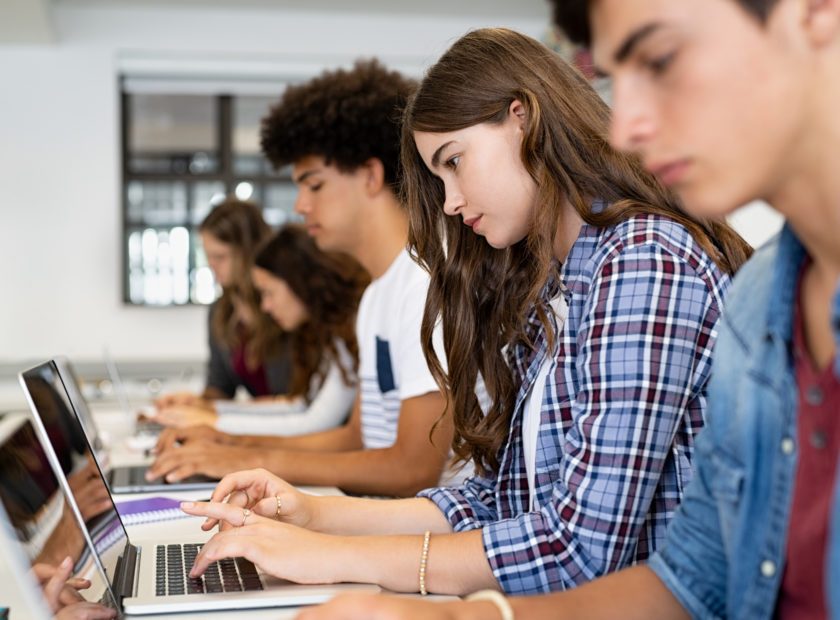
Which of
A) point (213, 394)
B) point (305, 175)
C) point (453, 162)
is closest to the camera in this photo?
point (453, 162)

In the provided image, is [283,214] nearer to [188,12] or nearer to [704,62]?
[188,12]

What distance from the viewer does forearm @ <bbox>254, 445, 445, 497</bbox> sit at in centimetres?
191

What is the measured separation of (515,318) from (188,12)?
492 cm

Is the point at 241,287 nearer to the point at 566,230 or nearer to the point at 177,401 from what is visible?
the point at 177,401

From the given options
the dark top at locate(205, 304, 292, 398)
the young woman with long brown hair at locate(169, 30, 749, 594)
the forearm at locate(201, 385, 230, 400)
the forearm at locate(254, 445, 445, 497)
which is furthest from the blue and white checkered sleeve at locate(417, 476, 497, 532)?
the forearm at locate(201, 385, 230, 400)

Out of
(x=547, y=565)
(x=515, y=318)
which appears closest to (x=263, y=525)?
(x=547, y=565)

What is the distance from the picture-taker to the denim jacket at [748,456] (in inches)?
32.9

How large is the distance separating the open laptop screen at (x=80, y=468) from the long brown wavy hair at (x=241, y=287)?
2.02 meters

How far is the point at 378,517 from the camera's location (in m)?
1.44

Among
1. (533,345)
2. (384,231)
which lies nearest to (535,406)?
(533,345)

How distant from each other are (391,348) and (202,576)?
0.89 metres

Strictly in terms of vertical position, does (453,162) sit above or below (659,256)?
above

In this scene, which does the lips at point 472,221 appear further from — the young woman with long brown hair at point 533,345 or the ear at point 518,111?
the ear at point 518,111

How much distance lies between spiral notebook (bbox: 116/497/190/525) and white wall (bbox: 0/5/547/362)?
4.09 meters
